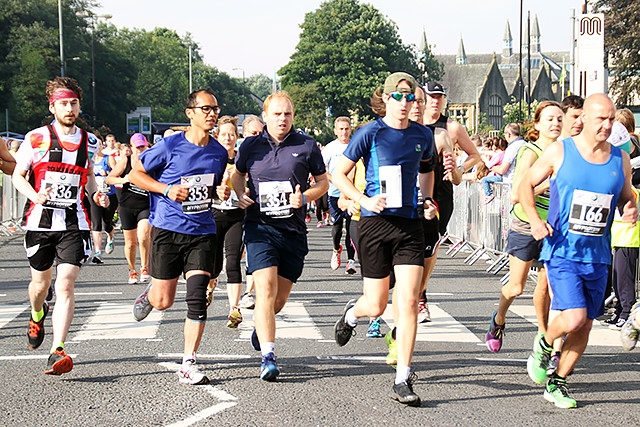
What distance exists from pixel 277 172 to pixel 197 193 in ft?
1.99

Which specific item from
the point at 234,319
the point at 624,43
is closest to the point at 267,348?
the point at 234,319

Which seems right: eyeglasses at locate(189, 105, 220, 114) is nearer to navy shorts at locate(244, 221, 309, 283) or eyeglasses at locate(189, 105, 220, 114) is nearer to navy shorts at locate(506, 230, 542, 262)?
navy shorts at locate(244, 221, 309, 283)

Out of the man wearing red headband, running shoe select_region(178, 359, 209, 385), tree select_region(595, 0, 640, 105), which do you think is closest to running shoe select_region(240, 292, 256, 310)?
the man wearing red headband

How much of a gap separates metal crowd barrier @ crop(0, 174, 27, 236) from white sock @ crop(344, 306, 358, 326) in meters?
17.0

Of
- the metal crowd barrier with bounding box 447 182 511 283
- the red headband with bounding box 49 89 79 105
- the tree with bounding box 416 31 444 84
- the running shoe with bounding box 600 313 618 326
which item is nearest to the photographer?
the red headband with bounding box 49 89 79 105

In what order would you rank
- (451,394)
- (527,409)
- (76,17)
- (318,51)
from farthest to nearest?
1. (318,51)
2. (76,17)
3. (451,394)
4. (527,409)

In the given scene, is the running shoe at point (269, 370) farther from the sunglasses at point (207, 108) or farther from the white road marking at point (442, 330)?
the white road marking at point (442, 330)

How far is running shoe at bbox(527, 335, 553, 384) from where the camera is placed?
7.05 m

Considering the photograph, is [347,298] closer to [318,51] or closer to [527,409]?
[527,409]

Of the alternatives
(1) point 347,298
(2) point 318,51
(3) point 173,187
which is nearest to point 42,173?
(3) point 173,187

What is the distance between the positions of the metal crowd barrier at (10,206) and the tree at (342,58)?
215 ft

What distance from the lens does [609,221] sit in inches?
263

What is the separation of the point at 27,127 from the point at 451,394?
7151cm

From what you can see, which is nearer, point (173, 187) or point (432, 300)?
point (173, 187)
